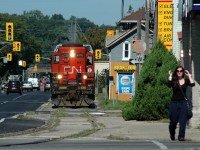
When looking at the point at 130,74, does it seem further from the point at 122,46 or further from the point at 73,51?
the point at 73,51

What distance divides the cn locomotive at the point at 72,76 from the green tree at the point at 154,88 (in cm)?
1593

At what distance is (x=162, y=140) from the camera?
1880 cm

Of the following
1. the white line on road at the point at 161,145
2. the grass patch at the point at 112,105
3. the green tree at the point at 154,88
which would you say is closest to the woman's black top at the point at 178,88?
the white line on road at the point at 161,145

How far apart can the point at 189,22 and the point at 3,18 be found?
128 meters

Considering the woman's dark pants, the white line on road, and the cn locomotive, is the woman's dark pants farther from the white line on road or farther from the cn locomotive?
the cn locomotive

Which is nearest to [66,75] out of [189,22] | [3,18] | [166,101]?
[166,101]

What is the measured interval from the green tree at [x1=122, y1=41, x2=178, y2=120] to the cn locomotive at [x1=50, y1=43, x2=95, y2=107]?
627 inches

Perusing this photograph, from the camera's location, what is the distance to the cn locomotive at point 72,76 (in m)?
43.4

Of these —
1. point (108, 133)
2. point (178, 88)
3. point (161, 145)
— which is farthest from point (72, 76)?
point (161, 145)

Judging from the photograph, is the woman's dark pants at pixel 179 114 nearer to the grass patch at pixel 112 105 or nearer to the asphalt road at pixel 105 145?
the asphalt road at pixel 105 145

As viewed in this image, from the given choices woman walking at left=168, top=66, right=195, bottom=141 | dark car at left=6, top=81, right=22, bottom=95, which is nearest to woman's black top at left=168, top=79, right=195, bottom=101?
woman walking at left=168, top=66, right=195, bottom=141

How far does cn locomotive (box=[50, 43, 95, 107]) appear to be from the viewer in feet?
142

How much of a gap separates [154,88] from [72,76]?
18.5 meters

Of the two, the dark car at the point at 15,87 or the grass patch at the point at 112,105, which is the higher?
the dark car at the point at 15,87
